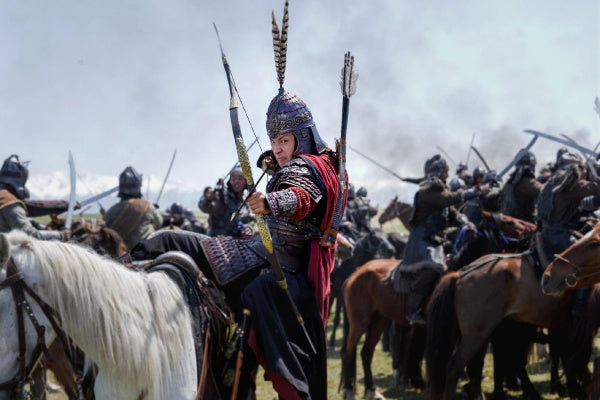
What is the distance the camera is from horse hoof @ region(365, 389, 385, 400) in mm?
9690

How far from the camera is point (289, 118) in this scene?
4.13 meters

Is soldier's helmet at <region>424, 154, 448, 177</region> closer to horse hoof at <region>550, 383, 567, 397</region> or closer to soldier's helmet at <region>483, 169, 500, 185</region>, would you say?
soldier's helmet at <region>483, 169, 500, 185</region>

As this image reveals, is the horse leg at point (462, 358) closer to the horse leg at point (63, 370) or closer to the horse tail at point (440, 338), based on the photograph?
the horse tail at point (440, 338)

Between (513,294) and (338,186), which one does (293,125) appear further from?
(513,294)

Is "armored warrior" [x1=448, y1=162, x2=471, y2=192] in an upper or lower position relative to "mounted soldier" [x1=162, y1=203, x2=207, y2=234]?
upper

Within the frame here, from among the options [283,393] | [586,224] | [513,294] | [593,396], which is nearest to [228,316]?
[283,393]

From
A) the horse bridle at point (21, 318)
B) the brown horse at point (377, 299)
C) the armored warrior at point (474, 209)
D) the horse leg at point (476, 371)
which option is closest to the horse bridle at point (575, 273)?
the horse leg at point (476, 371)

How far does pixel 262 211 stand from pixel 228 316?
0.93 meters

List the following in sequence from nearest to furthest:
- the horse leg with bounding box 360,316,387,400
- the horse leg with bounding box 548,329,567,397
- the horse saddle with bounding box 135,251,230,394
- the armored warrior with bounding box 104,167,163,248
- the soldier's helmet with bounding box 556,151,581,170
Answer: the horse saddle with bounding box 135,251,230,394, the horse leg with bounding box 548,329,567,397, the horse leg with bounding box 360,316,387,400, the armored warrior with bounding box 104,167,163,248, the soldier's helmet with bounding box 556,151,581,170

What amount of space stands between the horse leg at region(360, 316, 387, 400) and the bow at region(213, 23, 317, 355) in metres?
5.99

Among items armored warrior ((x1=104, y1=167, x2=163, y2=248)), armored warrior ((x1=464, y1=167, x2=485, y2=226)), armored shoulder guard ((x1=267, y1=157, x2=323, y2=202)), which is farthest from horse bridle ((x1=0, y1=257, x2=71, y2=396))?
armored warrior ((x1=464, y1=167, x2=485, y2=226))

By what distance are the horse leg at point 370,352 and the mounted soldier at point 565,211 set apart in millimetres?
2935

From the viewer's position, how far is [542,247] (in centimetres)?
816

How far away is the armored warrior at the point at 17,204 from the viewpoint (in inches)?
315
